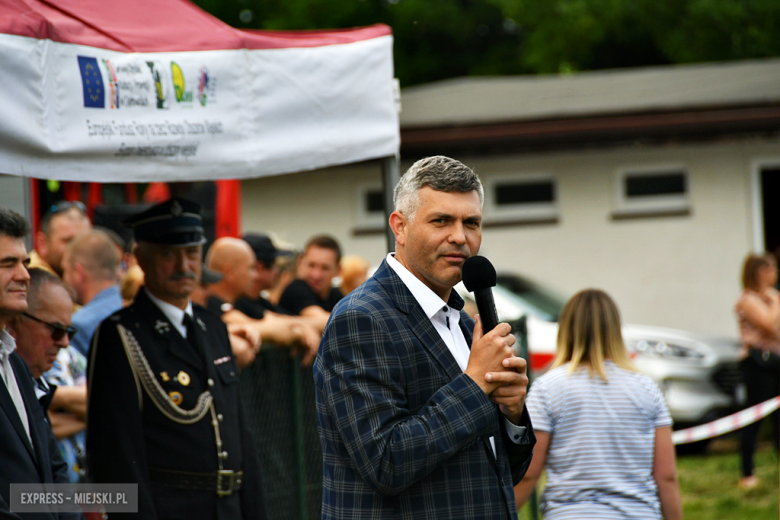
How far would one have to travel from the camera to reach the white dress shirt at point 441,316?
2.54m

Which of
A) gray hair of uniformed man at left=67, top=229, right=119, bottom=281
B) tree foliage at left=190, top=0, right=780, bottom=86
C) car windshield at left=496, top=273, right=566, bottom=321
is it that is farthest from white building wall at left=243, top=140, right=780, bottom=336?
gray hair of uniformed man at left=67, top=229, right=119, bottom=281

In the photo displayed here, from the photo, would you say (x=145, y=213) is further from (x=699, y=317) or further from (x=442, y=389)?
(x=699, y=317)

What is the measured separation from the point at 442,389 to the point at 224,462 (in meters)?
1.75

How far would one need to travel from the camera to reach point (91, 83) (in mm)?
3334

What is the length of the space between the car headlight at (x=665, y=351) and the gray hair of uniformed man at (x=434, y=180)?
285 inches

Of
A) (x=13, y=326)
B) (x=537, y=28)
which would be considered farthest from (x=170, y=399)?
(x=537, y=28)

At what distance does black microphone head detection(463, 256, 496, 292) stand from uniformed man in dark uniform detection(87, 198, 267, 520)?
1.77m

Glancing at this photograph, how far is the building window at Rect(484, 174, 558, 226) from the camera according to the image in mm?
13867

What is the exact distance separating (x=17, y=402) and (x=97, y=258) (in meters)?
2.07

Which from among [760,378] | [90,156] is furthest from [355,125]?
[760,378]

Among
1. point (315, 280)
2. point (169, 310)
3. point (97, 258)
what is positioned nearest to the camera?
point (169, 310)

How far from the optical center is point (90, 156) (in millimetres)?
3344

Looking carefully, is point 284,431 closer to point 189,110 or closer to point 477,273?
point 189,110

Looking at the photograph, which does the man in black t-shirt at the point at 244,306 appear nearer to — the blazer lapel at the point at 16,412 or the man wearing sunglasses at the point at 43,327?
the man wearing sunglasses at the point at 43,327
